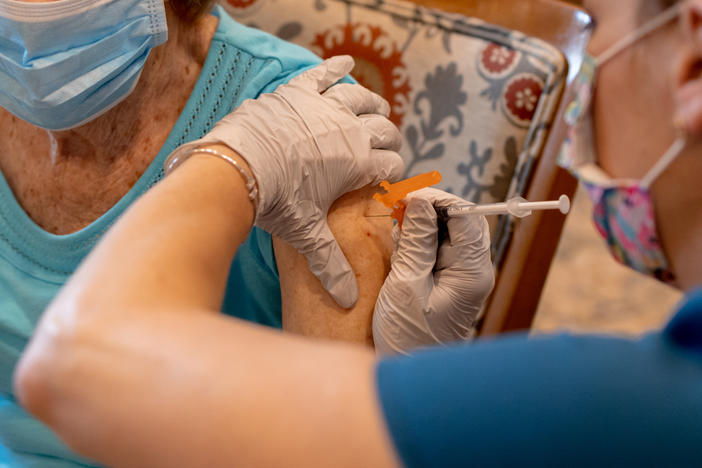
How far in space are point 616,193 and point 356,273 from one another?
1.50ft

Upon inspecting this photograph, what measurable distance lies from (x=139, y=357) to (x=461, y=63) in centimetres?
101

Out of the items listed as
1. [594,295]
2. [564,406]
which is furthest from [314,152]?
[594,295]

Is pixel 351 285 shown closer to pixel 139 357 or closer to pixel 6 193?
pixel 139 357

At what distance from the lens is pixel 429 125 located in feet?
4.44

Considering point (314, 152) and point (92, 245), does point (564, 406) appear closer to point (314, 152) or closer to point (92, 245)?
point (314, 152)

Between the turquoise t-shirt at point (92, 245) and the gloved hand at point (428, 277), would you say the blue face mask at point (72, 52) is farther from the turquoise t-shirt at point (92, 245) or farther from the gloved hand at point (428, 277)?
the gloved hand at point (428, 277)

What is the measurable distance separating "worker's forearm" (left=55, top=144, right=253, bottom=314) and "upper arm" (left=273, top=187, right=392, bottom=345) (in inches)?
9.7

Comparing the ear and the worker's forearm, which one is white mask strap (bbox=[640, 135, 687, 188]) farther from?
the worker's forearm

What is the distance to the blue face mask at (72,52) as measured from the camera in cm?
91

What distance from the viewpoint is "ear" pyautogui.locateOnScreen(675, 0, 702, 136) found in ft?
1.72

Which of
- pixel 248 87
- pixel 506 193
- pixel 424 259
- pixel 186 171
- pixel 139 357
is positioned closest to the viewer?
pixel 139 357

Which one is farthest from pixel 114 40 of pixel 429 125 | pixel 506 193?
pixel 506 193

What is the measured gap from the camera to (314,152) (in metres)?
0.88

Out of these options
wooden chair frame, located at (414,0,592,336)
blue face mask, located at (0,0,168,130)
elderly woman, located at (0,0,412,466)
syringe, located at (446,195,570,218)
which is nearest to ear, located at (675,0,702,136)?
syringe, located at (446,195,570,218)
